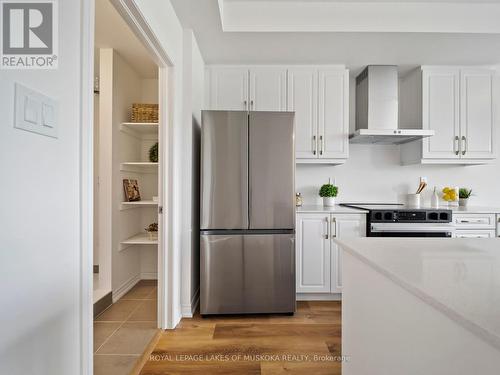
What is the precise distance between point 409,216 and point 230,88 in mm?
2170

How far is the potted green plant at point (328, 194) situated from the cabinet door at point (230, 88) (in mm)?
1231

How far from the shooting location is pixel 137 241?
2.99 m

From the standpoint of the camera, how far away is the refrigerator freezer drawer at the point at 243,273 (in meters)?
2.44

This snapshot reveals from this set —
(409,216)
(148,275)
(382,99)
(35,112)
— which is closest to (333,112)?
(382,99)

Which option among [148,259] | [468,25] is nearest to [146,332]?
[148,259]

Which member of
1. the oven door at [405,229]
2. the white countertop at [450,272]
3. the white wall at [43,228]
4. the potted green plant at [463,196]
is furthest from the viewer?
the potted green plant at [463,196]

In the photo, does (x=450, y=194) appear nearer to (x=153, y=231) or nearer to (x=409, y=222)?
(x=409, y=222)

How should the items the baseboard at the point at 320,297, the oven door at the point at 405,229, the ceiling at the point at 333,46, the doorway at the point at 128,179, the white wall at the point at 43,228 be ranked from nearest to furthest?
the white wall at the point at 43,228
the doorway at the point at 128,179
the ceiling at the point at 333,46
the oven door at the point at 405,229
the baseboard at the point at 320,297

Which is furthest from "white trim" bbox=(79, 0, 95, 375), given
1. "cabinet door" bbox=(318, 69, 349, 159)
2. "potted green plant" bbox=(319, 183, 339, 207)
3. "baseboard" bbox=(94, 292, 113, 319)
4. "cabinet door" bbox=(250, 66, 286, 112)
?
"potted green plant" bbox=(319, 183, 339, 207)

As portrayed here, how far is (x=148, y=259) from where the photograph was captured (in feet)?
11.3

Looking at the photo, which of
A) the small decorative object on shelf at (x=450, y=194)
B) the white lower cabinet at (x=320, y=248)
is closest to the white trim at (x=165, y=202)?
the white lower cabinet at (x=320, y=248)

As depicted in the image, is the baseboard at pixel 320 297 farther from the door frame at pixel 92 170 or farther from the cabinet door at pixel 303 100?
the cabinet door at pixel 303 100

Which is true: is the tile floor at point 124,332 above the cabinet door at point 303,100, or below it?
below

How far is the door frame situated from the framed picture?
1.04 metres
